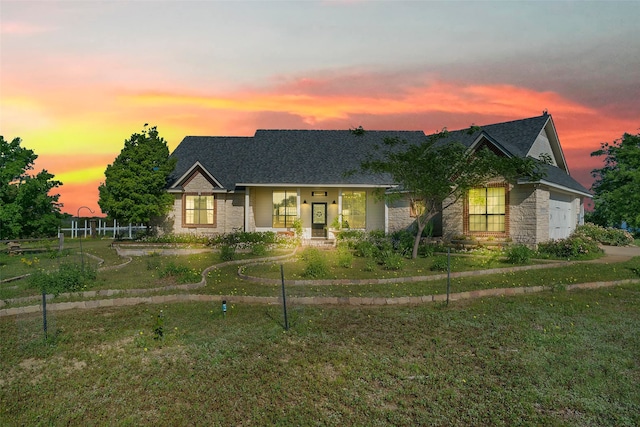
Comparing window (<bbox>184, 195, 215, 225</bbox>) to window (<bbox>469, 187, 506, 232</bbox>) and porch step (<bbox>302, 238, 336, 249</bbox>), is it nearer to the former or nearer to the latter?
porch step (<bbox>302, 238, 336, 249</bbox>)

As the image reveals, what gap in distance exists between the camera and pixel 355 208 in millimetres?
28609

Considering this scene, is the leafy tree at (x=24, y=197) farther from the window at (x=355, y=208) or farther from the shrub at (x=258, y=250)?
the window at (x=355, y=208)

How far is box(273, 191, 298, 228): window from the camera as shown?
2827 cm

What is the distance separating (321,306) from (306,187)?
1820cm

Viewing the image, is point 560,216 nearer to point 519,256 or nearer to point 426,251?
point 519,256

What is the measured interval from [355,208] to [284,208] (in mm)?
4737

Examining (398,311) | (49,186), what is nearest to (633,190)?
(398,311)

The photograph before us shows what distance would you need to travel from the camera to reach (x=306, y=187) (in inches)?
1117

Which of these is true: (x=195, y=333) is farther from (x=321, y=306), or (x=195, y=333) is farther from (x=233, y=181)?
(x=233, y=181)

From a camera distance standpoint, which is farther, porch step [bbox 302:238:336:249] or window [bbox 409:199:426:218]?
porch step [bbox 302:238:336:249]

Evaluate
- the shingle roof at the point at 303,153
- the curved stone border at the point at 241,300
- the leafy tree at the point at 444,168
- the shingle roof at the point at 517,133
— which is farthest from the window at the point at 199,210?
the curved stone border at the point at 241,300

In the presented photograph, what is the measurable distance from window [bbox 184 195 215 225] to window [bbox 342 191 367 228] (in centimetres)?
876

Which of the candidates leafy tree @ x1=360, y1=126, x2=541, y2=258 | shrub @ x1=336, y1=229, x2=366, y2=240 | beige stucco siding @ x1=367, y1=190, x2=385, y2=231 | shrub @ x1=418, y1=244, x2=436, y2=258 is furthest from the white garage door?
shrub @ x1=336, y1=229, x2=366, y2=240

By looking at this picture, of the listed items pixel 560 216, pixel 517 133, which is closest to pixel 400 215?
pixel 517 133
